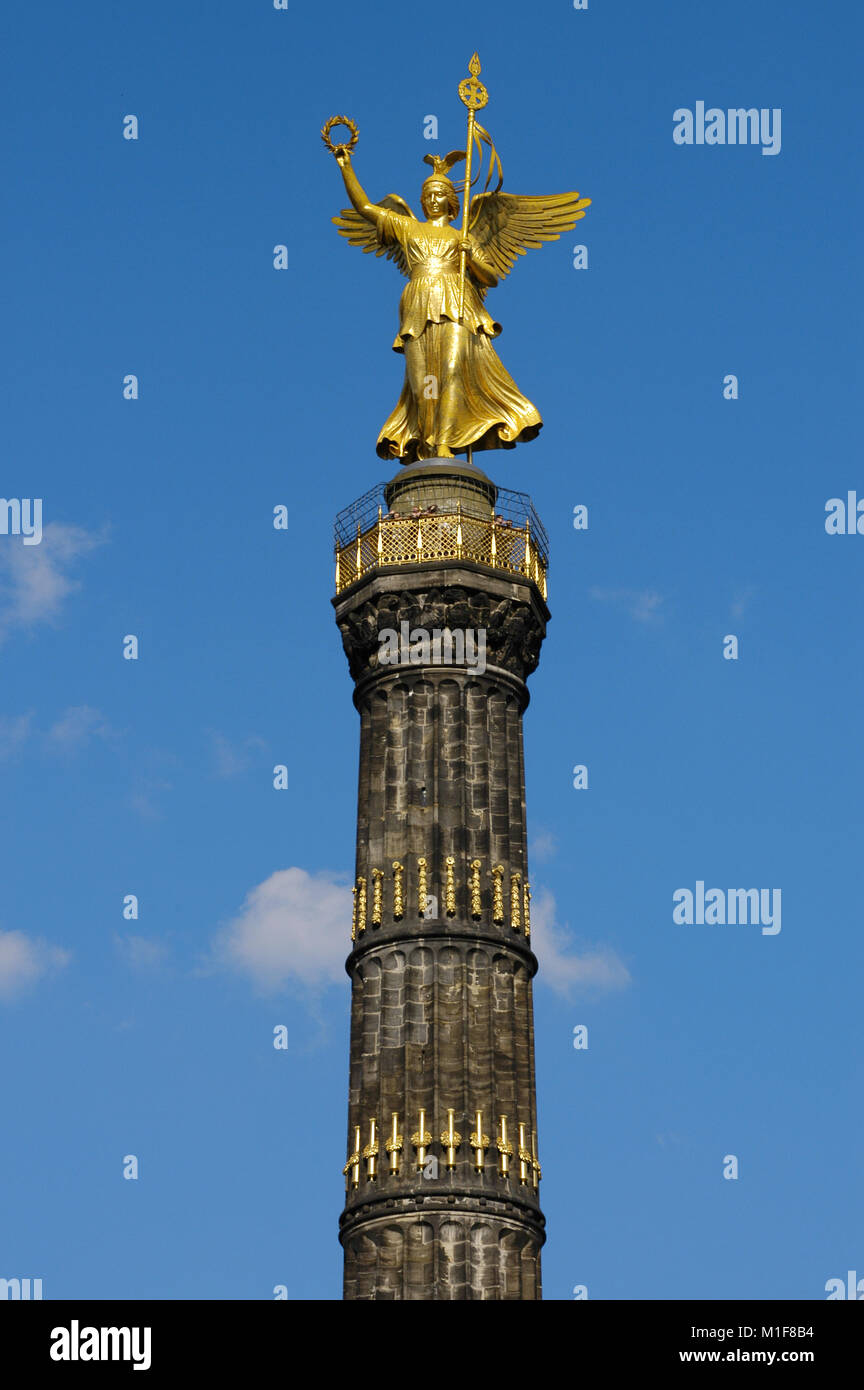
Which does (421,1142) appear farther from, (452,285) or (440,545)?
(452,285)

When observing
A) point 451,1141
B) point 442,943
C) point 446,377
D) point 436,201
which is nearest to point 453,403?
point 446,377

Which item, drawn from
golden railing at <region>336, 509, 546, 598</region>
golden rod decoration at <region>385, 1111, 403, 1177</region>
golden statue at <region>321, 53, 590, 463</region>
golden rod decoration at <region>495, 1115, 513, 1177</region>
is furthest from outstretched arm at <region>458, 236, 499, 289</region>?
golden rod decoration at <region>385, 1111, 403, 1177</region>

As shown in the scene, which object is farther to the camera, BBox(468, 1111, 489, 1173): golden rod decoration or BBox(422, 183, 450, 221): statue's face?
BBox(422, 183, 450, 221): statue's face

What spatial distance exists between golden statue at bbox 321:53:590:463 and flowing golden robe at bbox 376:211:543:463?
0.10ft

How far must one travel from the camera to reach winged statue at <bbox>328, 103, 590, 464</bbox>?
7906cm

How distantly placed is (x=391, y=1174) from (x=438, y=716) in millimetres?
13499

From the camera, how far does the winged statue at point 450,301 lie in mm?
79062

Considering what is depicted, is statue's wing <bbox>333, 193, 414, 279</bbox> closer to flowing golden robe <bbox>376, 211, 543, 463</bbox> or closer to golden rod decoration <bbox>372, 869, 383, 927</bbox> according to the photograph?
flowing golden robe <bbox>376, 211, 543, 463</bbox>

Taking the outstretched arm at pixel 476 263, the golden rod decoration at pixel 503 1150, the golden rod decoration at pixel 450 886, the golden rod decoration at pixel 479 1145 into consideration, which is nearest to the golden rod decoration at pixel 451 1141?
the golden rod decoration at pixel 479 1145
